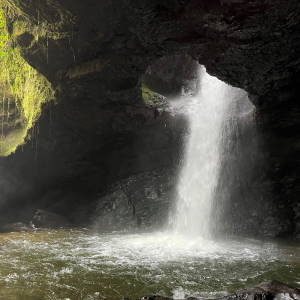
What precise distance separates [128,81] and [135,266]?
29.0ft

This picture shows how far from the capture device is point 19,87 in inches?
741

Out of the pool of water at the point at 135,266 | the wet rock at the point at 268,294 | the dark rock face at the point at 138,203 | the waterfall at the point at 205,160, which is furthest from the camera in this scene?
the dark rock face at the point at 138,203

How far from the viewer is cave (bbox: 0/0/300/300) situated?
997 centimetres

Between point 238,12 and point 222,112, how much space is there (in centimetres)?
811

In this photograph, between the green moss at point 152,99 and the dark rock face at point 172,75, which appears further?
the dark rock face at point 172,75

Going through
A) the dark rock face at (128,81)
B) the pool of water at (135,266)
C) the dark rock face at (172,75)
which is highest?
the dark rock face at (172,75)

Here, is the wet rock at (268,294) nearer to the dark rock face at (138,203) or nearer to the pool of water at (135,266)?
the pool of water at (135,266)

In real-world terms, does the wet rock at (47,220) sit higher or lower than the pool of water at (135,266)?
higher

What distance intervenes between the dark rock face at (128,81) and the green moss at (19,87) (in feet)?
1.78

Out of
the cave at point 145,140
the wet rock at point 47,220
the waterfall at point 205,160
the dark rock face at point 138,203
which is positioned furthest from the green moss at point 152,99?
the wet rock at point 47,220

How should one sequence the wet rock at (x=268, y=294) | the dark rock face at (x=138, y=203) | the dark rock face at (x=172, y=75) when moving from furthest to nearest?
the dark rock face at (x=172, y=75)
the dark rock face at (x=138, y=203)
the wet rock at (x=268, y=294)

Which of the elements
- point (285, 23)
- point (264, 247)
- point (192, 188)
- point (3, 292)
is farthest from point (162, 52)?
point (3, 292)

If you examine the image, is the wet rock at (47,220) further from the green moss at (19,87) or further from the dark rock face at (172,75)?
the dark rock face at (172,75)

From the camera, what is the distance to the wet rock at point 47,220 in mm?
18097
